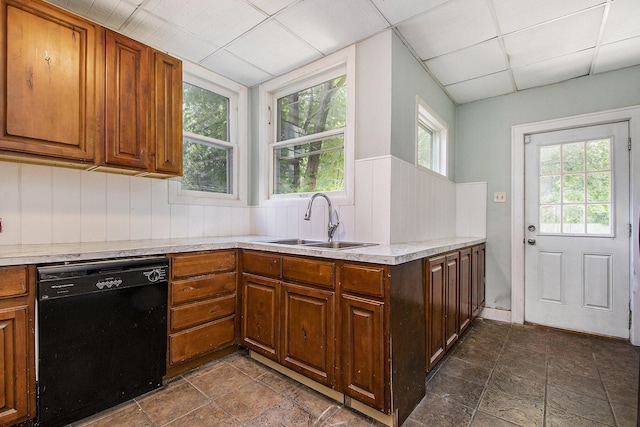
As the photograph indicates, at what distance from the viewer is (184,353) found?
6.43ft

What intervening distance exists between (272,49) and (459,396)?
114 inches

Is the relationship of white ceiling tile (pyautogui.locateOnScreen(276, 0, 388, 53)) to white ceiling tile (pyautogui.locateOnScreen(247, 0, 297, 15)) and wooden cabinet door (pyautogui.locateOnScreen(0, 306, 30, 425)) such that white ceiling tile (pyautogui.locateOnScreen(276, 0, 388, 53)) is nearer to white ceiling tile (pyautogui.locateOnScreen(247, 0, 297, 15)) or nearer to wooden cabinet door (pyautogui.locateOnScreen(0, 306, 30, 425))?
white ceiling tile (pyautogui.locateOnScreen(247, 0, 297, 15))

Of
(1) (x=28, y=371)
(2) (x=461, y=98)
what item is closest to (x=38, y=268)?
(1) (x=28, y=371)

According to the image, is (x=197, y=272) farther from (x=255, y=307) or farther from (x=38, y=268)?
(x=38, y=268)

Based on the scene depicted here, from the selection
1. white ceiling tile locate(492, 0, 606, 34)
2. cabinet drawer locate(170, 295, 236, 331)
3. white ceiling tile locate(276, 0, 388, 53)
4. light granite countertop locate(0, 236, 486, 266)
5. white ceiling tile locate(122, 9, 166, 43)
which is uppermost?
white ceiling tile locate(122, 9, 166, 43)

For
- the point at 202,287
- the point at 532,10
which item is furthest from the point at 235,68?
the point at 532,10

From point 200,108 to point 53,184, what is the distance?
1.36 m

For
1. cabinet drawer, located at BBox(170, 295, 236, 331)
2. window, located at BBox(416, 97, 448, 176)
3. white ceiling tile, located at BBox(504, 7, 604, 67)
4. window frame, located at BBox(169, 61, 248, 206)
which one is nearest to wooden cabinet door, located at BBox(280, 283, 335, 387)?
cabinet drawer, located at BBox(170, 295, 236, 331)

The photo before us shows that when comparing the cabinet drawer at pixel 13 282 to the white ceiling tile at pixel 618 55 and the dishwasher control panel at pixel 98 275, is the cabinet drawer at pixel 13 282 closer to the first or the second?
the dishwasher control panel at pixel 98 275

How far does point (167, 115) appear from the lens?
7.05 feet

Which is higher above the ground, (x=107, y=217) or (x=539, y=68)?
(x=539, y=68)

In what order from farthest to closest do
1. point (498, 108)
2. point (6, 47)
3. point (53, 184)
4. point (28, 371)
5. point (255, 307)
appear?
point (498, 108) < point (255, 307) < point (53, 184) < point (6, 47) < point (28, 371)

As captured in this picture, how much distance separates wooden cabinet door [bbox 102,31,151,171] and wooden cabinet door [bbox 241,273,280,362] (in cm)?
116

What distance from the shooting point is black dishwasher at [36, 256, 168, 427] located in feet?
4.73
